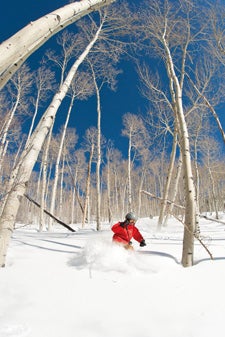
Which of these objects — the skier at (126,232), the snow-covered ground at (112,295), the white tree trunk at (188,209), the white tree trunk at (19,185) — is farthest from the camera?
the skier at (126,232)

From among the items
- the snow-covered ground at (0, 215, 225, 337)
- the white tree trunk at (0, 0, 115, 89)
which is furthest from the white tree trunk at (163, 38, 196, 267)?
the white tree trunk at (0, 0, 115, 89)

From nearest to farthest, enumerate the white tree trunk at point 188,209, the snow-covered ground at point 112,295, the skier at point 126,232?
1. the snow-covered ground at point 112,295
2. the white tree trunk at point 188,209
3. the skier at point 126,232

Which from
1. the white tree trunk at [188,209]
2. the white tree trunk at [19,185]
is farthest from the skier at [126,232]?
the white tree trunk at [19,185]

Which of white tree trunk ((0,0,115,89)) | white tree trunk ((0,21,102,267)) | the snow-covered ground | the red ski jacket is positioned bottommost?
the snow-covered ground

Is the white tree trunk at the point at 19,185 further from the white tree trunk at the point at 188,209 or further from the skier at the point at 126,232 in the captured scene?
the white tree trunk at the point at 188,209

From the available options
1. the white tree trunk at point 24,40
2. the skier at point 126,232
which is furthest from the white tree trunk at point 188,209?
the white tree trunk at point 24,40

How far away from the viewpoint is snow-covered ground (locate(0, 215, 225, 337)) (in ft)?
6.70

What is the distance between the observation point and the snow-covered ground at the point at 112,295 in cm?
204

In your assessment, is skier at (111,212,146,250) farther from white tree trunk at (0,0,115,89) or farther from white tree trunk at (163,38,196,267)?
white tree trunk at (0,0,115,89)

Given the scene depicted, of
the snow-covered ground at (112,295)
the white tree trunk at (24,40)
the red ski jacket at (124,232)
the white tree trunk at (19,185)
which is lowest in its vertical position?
the snow-covered ground at (112,295)

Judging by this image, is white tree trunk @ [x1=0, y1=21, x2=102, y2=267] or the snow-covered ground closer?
the snow-covered ground

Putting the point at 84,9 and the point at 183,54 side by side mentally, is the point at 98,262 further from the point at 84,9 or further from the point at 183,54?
the point at 183,54

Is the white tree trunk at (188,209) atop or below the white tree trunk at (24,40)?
below

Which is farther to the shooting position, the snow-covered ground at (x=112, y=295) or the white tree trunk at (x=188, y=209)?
the white tree trunk at (x=188, y=209)
